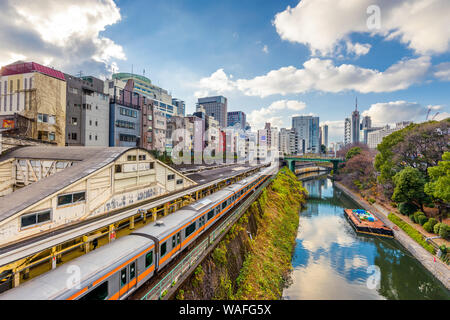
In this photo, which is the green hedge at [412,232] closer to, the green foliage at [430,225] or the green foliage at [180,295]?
the green foliage at [430,225]

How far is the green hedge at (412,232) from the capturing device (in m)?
20.6

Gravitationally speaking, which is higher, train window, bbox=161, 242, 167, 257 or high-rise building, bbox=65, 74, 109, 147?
high-rise building, bbox=65, 74, 109, 147

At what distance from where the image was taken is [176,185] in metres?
18.1

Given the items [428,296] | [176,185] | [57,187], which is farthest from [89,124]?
[428,296]

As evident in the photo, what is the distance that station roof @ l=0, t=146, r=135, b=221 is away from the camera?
8990mm

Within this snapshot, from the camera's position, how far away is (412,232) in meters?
24.0

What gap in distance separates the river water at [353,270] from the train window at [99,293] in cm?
1338

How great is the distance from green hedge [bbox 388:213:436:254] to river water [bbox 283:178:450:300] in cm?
170

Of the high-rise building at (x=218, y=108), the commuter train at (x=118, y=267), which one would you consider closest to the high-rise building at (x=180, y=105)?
the high-rise building at (x=218, y=108)

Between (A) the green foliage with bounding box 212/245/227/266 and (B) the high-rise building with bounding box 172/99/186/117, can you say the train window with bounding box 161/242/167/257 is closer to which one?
(A) the green foliage with bounding box 212/245/227/266

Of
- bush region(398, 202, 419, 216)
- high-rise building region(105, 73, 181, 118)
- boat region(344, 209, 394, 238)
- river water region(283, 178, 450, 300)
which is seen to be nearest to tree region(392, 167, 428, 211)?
bush region(398, 202, 419, 216)
